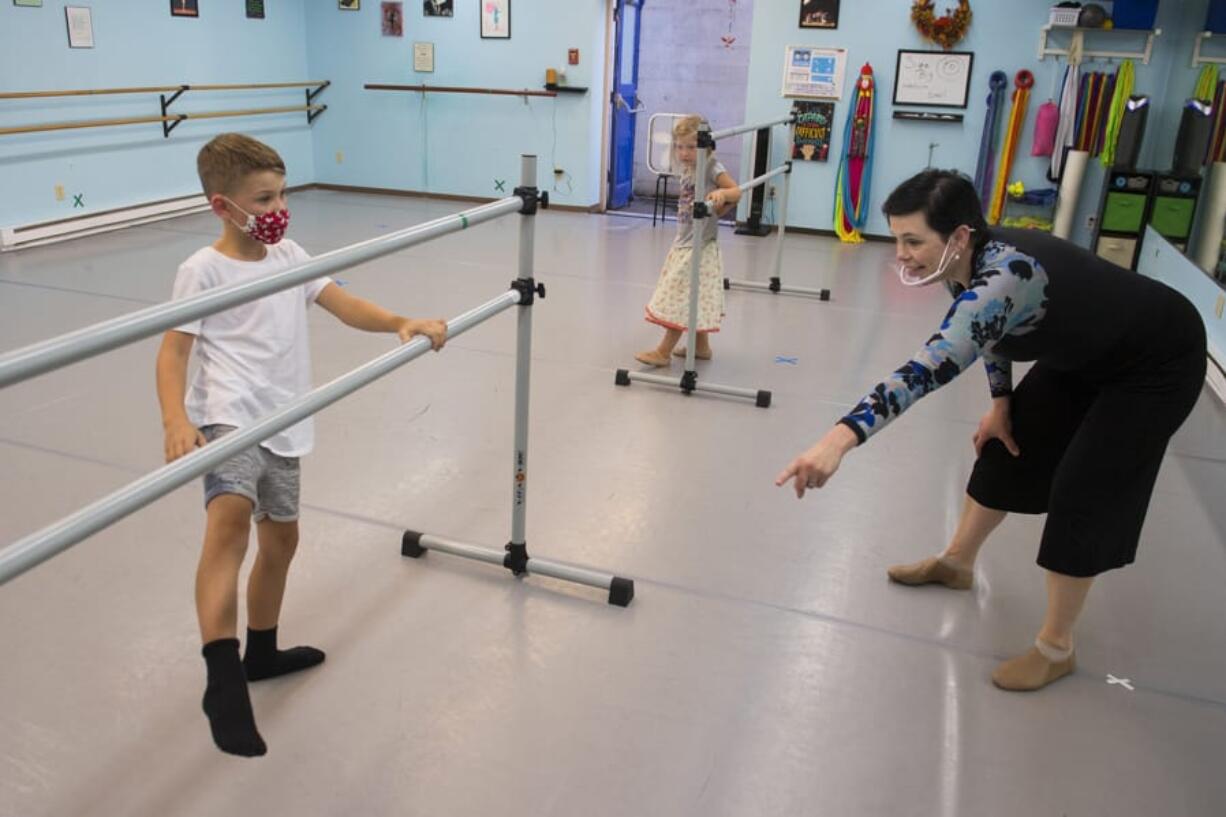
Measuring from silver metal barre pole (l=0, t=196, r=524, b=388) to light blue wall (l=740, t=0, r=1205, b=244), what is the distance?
7112 mm

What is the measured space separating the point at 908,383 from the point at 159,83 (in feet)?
24.9

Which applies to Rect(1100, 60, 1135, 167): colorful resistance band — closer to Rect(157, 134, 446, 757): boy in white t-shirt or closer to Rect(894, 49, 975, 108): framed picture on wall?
Rect(894, 49, 975, 108): framed picture on wall

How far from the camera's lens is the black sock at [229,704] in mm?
1640

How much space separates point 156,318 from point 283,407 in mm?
369

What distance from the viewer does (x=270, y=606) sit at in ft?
7.13

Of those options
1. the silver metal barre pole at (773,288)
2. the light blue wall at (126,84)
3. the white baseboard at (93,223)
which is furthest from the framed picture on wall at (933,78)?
the white baseboard at (93,223)

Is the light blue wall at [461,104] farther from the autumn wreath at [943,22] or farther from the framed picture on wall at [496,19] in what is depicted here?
the autumn wreath at [943,22]

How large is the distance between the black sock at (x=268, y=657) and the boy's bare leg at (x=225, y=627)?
450mm

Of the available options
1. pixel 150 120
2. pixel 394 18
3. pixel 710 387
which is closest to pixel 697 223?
pixel 710 387

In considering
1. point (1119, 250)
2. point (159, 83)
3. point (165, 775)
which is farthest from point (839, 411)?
point (159, 83)

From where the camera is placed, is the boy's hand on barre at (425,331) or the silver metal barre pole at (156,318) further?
the boy's hand on barre at (425,331)

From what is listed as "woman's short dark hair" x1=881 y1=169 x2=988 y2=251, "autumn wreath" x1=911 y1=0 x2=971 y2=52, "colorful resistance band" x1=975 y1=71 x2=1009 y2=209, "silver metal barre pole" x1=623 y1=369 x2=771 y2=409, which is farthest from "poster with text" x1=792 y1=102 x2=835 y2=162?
"woman's short dark hair" x1=881 y1=169 x2=988 y2=251

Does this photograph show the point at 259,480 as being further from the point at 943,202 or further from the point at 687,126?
the point at 687,126

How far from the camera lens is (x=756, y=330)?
5.38 m
